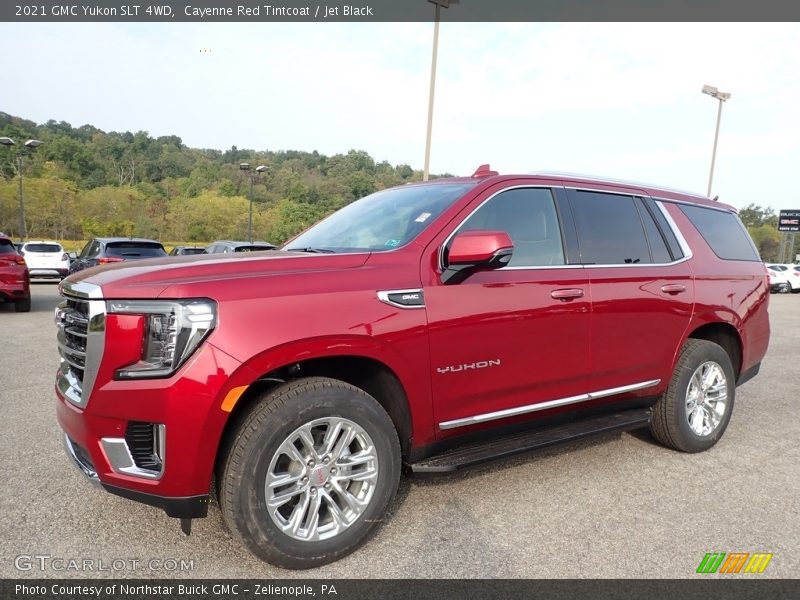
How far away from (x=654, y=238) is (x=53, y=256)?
1996 cm

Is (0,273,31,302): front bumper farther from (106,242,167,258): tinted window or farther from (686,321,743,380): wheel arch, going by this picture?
(686,321,743,380): wheel arch

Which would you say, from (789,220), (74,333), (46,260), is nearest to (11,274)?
(46,260)

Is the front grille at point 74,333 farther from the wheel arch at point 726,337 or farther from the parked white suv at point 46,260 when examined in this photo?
the parked white suv at point 46,260

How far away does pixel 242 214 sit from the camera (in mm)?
68562

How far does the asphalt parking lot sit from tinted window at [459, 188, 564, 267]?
4.70 ft

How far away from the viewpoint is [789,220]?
166 feet

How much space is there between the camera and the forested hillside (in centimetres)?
4916

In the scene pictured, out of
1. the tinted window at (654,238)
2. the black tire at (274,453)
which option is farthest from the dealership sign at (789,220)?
the black tire at (274,453)

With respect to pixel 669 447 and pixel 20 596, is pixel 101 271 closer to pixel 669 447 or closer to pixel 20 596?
pixel 20 596

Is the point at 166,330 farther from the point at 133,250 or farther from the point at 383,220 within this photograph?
the point at 133,250

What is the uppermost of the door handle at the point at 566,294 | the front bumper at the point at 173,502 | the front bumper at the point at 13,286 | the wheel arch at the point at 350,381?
the door handle at the point at 566,294

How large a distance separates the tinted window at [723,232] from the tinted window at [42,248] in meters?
20.7

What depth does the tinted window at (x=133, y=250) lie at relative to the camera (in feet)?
43.1

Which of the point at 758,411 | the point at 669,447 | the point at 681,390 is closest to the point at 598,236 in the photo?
the point at 681,390
